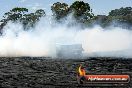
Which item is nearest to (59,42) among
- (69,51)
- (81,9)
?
(69,51)

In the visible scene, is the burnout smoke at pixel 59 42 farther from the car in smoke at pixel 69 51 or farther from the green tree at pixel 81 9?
the green tree at pixel 81 9

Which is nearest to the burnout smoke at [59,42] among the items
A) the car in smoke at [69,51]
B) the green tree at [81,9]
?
the car in smoke at [69,51]

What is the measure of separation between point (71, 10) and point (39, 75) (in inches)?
3952

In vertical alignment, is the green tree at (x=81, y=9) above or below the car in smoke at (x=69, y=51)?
above

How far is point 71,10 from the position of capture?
5079 inches

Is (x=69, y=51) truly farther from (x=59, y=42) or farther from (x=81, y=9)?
(x=81, y=9)

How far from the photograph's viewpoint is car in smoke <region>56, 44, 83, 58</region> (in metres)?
52.6

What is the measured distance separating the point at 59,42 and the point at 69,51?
5.39 m

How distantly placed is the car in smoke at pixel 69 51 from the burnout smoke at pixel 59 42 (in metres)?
1.47

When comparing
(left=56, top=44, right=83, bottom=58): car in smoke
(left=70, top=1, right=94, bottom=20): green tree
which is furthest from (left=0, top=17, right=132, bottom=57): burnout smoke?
(left=70, top=1, right=94, bottom=20): green tree

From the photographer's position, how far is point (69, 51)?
5303cm

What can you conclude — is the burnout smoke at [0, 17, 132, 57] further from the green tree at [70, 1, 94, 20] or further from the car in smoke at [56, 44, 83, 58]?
the green tree at [70, 1, 94, 20]

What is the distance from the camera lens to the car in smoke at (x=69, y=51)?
173 feet

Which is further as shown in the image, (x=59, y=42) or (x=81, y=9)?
(x=81, y=9)
